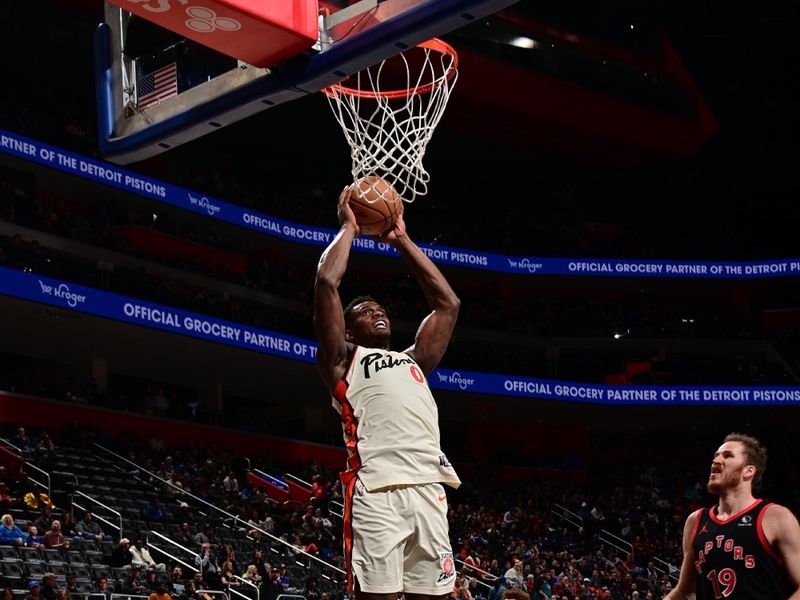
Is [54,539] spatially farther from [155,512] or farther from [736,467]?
[736,467]

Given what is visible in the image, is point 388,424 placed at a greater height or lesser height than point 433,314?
lesser

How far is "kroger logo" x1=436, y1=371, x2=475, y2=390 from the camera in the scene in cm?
2491

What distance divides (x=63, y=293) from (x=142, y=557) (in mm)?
6991

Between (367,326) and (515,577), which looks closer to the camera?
(367,326)

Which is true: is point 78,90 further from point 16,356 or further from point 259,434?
point 259,434

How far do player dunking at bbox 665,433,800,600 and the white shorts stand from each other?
3.54 feet

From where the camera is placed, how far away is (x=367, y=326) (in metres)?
4.68

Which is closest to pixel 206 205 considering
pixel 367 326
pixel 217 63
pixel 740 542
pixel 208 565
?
pixel 208 565

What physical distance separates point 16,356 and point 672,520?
13.7 meters

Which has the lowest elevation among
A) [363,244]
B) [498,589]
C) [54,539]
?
[498,589]

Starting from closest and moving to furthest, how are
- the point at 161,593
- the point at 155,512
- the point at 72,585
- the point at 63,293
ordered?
the point at 72,585 → the point at 161,593 → the point at 155,512 → the point at 63,293

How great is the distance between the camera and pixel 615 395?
26.4 m

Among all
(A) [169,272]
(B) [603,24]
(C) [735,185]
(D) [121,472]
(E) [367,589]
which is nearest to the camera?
(E) [367,589]

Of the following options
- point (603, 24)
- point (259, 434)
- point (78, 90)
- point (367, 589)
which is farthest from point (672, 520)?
point (367, 589)
